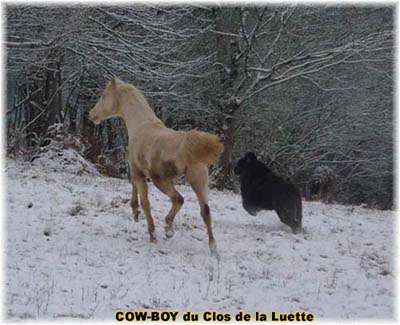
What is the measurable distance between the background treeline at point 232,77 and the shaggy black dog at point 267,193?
7152 millimetres

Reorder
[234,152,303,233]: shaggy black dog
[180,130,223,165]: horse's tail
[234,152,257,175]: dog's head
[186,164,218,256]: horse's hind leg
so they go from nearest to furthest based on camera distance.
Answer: [180,130,223,165]: horse's tail, [186,164,218,256]: horse's hind leg, [234,152,303,233]: shaggy black dog, [234,152,257,175]: dog's head

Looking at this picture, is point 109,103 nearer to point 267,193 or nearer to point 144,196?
point 144,196

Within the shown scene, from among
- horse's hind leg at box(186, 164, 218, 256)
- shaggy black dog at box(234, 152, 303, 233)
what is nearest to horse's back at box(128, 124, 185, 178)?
horse's hind leg at box(186, 164, 218, 256)

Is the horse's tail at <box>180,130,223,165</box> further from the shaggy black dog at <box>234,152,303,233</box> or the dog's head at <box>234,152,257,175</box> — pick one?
the dog's head at <box>234,152,257,175</box>

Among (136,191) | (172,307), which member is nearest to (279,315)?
(172,307)

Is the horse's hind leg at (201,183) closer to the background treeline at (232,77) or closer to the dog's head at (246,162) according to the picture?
the dog's head at (246,162)

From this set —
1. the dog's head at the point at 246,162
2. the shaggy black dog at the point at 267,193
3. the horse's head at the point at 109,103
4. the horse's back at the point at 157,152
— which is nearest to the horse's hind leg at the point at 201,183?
the horse's back at the point at 157,152

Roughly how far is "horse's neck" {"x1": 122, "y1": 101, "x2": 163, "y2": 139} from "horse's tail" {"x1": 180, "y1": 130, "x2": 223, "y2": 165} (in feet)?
4.43

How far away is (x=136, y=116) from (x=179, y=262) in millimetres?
2403

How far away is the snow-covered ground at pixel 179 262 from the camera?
6109 millimetres

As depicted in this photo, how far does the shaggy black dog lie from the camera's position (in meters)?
9.59

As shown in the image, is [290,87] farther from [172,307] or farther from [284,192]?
[172,307]

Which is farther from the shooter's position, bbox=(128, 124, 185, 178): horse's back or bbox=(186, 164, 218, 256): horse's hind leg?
bbox=(186, 164, 218, 256): horse's hind leg

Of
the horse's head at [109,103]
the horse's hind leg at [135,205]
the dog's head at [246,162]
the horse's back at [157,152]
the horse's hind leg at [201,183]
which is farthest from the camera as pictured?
the dog's head at [246,162]
